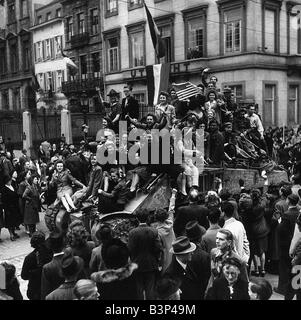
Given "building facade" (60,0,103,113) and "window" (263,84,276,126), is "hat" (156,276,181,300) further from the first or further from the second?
"building facade" (60,0,103,113)

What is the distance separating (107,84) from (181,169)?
82.0 ft

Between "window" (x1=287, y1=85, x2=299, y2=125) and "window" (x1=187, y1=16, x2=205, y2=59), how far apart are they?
559 centimetres

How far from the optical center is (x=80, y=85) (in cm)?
3606

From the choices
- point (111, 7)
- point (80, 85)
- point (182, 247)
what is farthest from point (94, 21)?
point (182, 247)

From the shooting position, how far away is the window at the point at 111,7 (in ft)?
105

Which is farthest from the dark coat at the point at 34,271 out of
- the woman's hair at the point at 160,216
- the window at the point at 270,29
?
the window at the point at 270,29

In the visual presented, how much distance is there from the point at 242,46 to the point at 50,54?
21.4 metres

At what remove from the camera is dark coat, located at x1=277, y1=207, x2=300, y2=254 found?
22.7ft

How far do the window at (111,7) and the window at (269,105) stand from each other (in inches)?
494

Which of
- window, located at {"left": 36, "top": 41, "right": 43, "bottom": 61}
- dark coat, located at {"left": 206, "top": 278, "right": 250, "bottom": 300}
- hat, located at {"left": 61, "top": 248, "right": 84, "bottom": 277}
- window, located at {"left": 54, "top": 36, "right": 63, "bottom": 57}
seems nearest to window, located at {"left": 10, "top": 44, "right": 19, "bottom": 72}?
window, located at {"left": 36, "top": 41, "right": 43, "bottom": 61}

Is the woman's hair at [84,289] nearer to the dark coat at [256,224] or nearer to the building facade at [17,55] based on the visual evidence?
the dark coat at [256,224]

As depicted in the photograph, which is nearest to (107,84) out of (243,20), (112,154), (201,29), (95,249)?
(201,29)

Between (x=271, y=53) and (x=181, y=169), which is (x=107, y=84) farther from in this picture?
(x=181, y=169)
